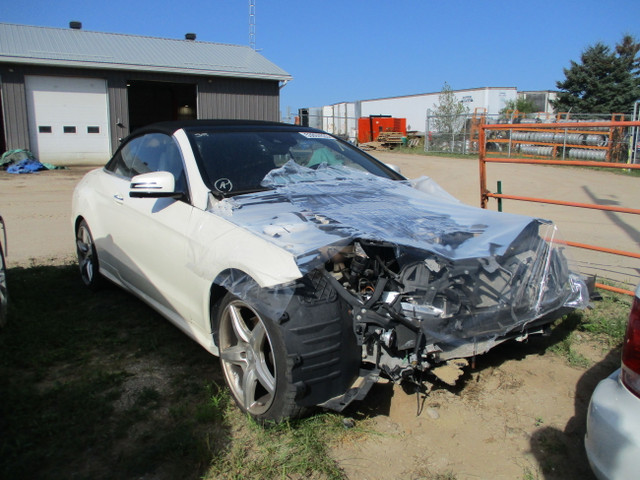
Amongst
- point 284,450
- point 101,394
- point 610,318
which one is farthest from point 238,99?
point 284,450

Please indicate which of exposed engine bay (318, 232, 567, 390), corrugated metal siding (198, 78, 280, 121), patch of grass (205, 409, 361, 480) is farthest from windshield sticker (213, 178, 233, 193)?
corrugated metal siding (198, 78, 280, 121)

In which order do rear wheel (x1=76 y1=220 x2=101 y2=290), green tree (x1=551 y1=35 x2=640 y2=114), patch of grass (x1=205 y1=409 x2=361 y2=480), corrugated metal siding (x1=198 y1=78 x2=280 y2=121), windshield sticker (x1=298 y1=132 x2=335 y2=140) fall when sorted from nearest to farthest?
patch of grass (x1=205 y1=409 x2=361 y2=480), windshield sticker (x1=298 y1=132 x2=335 y2=140), rear wheel (x1=76 y1=220 x2=101 y2=290), corrugated metal siding (x1=198 y1=78 x2=280 y2=121), green tree (x1=551 y1=35 x2=640 y2=114)

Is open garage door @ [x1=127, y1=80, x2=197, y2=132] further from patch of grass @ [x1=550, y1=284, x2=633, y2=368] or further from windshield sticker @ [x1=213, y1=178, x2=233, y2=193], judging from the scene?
patch of grass @ [x1=550, y1=284, x2=633, y2=368]

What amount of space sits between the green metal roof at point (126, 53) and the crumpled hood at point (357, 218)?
59.8ft

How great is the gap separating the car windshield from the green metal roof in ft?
57.5

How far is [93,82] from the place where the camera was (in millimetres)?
19328

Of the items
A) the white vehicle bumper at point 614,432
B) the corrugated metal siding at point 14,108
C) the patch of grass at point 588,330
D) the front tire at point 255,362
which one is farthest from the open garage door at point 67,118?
the white vehicle bumper at point 614,432

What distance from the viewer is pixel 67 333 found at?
3965 mm

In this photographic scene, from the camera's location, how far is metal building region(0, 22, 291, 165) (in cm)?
1822

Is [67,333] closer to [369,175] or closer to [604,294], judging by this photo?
[369,175]

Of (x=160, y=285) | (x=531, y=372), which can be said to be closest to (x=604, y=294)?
(x=531, y=372)

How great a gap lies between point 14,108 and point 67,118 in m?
1.68

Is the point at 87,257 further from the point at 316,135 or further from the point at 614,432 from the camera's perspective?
the point at 614,432

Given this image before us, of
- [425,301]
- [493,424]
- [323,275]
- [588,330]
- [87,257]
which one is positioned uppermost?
[323,275]
